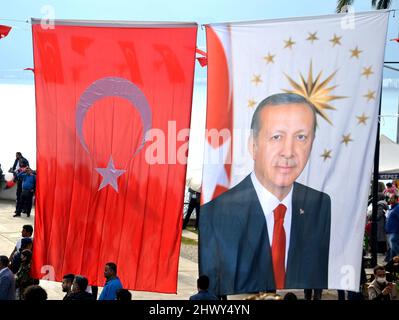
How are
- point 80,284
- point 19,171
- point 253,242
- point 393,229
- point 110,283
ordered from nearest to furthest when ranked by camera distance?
point 80,284 < point 110,283 < point 253,242 < point 393,229 < point 19,171

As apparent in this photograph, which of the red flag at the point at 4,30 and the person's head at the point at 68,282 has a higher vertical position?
the red flag at the point at 4,30

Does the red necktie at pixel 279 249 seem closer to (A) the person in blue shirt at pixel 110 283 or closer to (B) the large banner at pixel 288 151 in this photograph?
(B) the large banner at pixel 288 151

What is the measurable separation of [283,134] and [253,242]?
48.9 inches

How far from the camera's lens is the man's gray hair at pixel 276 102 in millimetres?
8914

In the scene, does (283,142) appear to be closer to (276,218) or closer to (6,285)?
(276,218)

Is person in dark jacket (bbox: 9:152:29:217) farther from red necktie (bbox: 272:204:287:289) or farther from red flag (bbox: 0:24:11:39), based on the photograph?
red necktie (bbox: 272:204:287:289)

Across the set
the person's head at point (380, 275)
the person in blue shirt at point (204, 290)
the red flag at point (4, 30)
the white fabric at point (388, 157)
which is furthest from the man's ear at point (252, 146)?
the white fabric at point (388, 157)

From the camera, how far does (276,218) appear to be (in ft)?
29.5

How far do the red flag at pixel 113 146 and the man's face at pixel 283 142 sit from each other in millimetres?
866

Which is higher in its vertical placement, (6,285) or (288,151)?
(288,151)

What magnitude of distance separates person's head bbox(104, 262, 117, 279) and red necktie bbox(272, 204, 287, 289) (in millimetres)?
1762

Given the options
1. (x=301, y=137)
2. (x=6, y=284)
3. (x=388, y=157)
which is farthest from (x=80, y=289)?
(x=388, y=157)
